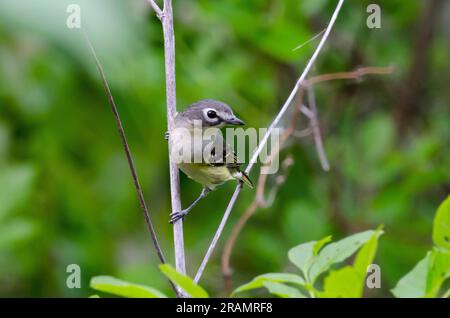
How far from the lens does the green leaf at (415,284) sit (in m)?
1.86

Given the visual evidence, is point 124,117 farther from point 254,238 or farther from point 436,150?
point 436,150

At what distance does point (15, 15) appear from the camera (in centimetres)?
215

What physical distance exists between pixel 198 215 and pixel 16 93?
1511 mm

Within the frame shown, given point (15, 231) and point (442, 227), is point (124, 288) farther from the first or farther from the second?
point (15, 231)

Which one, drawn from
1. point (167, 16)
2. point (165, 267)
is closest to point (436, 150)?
point (167, 16)

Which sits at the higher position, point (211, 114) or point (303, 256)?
point (211, 114)

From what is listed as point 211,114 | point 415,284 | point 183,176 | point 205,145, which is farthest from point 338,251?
point 183,176

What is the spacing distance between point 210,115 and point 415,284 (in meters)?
1.43

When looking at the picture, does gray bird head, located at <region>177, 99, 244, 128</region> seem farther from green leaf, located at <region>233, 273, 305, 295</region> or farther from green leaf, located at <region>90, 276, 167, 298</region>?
green leaf, located at <region>90, 276, 167, 298</region>

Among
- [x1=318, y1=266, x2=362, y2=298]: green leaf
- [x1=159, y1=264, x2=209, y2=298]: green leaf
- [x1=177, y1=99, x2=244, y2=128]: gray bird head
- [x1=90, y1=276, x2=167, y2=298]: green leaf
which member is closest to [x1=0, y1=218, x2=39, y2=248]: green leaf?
[x1=177, y1=99, x2=244, y2=128]: gray bird head

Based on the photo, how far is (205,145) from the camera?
3.33 meters

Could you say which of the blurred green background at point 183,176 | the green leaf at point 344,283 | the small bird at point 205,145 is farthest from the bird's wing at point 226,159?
the green leaf at point 344,283

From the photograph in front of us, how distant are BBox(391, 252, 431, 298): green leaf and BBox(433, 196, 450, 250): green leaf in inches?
2.5
